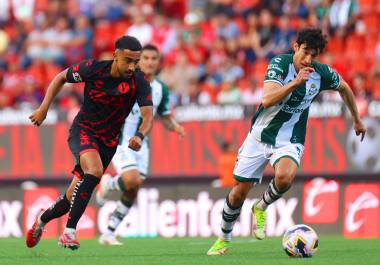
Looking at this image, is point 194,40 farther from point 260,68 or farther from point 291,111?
point 291,111

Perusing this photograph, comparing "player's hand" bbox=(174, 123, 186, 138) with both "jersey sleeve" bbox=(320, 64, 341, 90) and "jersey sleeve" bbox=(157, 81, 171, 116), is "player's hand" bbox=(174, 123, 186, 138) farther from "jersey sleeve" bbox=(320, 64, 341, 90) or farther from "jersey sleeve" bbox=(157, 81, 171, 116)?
"jersey sleeve" bbox=(320, 64, 341, 90)

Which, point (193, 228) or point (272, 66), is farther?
point (193, 228)

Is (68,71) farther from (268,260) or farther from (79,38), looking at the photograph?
(79,38)

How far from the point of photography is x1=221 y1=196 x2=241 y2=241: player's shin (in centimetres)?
1230

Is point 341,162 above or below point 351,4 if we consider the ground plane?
below

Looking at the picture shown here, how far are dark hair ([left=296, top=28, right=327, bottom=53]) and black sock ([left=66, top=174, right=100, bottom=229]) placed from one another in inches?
101

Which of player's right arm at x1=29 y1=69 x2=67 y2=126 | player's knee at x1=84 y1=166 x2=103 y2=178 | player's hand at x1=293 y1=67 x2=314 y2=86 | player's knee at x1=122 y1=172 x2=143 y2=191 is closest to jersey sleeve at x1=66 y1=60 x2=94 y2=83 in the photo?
player's right arm at x1=29 y1=69 x2=67 y2=126

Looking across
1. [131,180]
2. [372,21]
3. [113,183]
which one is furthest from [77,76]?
[372,21]

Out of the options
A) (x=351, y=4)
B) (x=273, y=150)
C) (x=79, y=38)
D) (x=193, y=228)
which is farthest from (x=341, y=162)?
(x=79, y=38)

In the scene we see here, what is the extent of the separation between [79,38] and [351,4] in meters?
6.66

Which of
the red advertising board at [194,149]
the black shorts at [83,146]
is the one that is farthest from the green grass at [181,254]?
the red advertising board at [194,149]

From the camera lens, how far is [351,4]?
2266cm

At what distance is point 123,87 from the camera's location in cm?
1196

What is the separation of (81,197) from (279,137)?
2.28 meters
